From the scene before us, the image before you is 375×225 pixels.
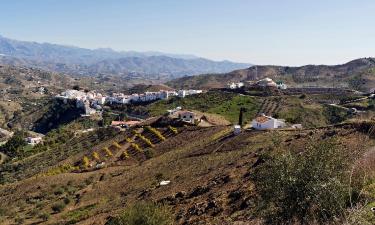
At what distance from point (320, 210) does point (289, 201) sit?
1.35 metres

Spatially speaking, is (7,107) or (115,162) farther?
(7,107)

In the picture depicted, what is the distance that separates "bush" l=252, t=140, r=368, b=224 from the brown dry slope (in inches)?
175

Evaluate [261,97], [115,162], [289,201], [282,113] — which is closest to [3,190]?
[115,162]

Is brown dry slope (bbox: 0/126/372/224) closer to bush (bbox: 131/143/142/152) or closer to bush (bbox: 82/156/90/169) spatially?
bush (bbox: 131/143/142/152)

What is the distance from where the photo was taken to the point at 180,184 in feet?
119

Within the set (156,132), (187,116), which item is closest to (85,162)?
(156,132)

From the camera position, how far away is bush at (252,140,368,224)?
13.1 meters

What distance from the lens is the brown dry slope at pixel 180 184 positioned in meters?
27.0

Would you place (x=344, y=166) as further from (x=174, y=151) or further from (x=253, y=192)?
(x=174, y=151)

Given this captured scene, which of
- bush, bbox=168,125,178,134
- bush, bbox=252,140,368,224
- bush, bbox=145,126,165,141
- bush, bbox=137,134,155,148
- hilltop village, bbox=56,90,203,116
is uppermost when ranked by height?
bush, bbox=252,140,368,224

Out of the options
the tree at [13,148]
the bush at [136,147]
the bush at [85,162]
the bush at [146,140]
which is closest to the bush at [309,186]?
the bush at [85,162]

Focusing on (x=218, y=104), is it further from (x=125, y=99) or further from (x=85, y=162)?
(x=85, y=162)

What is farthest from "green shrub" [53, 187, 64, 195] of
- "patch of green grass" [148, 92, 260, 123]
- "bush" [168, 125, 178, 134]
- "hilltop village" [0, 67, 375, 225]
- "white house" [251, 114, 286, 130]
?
"patch of green grass" [148, 92, 260, 123]

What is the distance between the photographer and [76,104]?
497 feet
